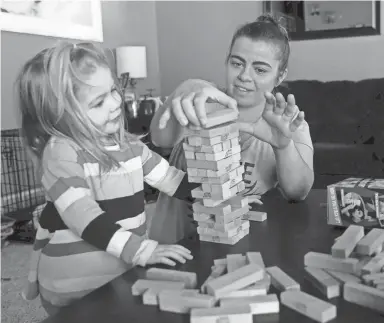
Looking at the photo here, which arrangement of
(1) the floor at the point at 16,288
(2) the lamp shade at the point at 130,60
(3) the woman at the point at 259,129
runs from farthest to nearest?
(2) the lamp shade at the point at 130,60 < (1) the floor at the point at 16,288 < (3) the woman at the point at 259,129

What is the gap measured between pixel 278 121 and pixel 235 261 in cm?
40

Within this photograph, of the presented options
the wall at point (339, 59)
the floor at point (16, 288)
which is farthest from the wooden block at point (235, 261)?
the wall at point (339, 59)

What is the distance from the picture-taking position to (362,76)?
161 inches

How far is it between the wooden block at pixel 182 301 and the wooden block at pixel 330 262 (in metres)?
0.20

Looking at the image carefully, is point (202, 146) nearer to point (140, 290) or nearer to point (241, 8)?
point (140, 290)

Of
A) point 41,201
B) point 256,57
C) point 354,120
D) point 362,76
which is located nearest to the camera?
point 256,57

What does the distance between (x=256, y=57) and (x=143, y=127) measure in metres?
2.66

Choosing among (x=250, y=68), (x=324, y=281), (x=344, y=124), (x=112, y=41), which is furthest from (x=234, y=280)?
(x=112, y=41)

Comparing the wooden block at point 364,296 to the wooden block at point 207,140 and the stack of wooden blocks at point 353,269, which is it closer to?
the stack of wooden blocks at point 353,269

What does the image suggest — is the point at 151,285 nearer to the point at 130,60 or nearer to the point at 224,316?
the point at 224,316

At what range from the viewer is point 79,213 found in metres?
0.86

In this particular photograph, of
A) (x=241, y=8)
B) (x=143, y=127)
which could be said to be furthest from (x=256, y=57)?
(x=241, y=8)

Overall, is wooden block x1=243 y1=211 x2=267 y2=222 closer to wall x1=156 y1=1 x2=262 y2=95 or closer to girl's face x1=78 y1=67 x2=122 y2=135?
girl's face x1=78 y1=67 x2=122 y2=135

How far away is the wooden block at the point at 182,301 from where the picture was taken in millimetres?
647
